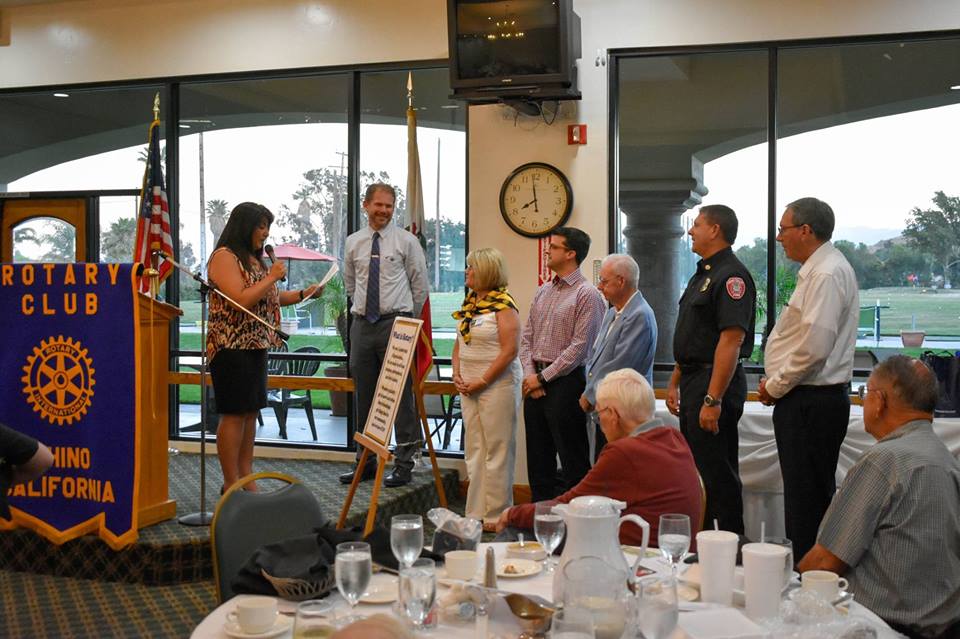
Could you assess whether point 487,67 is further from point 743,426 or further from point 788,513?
point 788,513

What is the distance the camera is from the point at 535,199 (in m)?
6.36

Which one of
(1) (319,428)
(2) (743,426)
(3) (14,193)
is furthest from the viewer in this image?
(3) (14,193)

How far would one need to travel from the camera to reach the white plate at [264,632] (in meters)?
2.00

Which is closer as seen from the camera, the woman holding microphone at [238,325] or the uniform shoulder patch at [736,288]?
the uniform shoulder patch at [736,288]

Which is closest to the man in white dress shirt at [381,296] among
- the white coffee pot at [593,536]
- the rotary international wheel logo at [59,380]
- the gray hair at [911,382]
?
the rotary international wheel logo at [59,380]

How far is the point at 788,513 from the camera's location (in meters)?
4.11

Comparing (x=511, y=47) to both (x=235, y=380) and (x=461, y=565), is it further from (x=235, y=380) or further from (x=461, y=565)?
(x=461, y=565)

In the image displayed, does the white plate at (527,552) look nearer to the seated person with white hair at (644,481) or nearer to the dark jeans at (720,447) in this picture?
the seated person with white hair at (644,481)

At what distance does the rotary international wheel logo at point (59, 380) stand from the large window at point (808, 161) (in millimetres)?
3344

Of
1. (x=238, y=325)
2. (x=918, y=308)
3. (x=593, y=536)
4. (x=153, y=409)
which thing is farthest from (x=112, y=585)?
(x=918, y=308)

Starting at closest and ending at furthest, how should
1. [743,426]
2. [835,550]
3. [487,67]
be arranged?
1. [835,550]
2. [743,426]
3. [487,67]

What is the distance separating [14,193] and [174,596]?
4.68 meters

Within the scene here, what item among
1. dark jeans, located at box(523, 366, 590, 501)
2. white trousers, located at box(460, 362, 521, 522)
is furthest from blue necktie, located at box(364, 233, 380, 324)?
dark jeans, located at box(523, 366, 590, 501)

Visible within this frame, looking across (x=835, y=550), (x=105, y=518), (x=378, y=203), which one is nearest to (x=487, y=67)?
(x=378, y=203)
